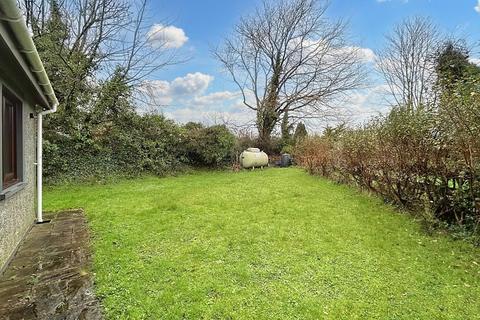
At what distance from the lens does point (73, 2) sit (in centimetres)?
1205

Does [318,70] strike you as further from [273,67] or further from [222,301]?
[222,301]

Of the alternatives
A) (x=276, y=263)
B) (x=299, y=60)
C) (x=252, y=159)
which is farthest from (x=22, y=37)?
(x=299, y=60)

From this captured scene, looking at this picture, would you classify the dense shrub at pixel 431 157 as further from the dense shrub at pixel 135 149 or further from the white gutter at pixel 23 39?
the dense shrub at pixel 135 149

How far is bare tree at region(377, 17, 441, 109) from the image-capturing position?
20.0 m

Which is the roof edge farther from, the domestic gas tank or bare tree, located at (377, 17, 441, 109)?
bare tree, located at (377, 17, 441, 109)

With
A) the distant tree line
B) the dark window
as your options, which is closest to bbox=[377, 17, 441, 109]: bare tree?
the distant tree line

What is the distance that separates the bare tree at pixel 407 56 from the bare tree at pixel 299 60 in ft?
10.8

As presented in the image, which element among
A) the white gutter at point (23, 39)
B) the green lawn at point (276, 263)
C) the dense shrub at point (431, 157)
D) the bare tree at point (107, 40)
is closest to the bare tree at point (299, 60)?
the bare tree at point (107, 40)

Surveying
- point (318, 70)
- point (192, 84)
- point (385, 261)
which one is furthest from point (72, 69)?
point (318, 70)

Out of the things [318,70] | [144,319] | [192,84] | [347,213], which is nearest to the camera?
[144,319]

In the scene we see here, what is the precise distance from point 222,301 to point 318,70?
1861 cm

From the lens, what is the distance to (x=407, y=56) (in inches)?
827

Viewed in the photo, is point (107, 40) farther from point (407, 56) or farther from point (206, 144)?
point (407, 56)

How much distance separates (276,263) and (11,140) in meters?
4.19
